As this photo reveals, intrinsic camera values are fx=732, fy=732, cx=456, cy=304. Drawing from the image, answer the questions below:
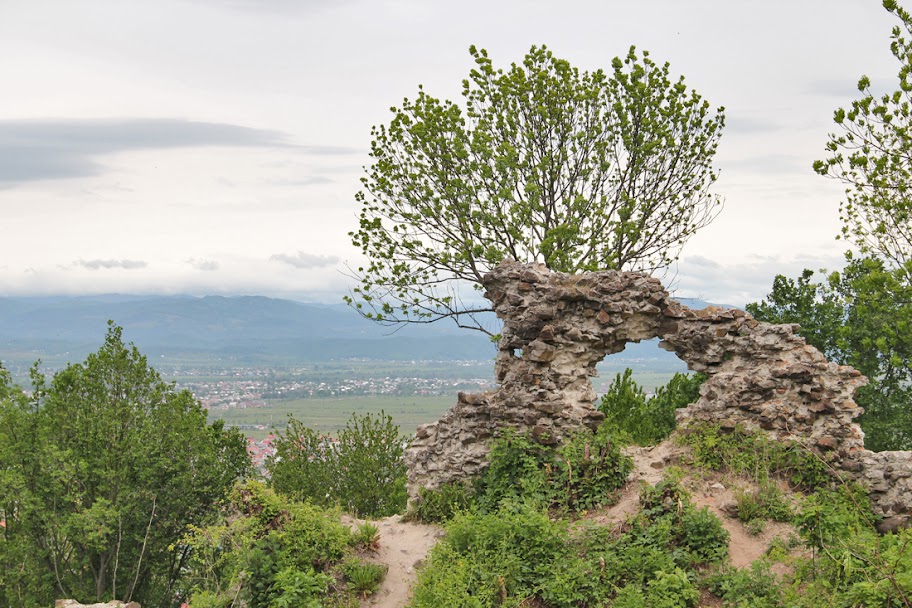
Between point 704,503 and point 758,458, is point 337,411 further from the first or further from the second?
point 704,503

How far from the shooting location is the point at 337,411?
97.8 metres

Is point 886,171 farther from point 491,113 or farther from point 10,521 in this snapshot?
point 10,521

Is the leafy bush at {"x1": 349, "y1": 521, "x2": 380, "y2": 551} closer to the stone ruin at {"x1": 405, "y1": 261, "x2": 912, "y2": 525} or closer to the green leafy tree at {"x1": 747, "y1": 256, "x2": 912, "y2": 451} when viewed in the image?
the stone ruin at {"x1": 405, "y1": 261, "x2": 912, "y2": 525}

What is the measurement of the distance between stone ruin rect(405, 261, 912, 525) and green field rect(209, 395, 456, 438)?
65212 mm

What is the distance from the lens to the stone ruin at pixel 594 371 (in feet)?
40.3

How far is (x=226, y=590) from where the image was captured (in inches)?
408

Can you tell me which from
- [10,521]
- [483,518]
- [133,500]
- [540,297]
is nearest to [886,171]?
[540,297]

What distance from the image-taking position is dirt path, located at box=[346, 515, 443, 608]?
1066 centimetres

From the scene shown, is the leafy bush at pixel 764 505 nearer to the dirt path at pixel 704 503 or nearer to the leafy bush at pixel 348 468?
the dirt path at pixel 704 503

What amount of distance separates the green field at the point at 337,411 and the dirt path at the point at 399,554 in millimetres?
65006

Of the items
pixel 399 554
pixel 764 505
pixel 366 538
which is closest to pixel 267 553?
pixel 366 538

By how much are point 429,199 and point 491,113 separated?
2.90m

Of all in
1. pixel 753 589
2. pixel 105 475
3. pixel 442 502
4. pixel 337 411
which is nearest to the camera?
pixel 753 589

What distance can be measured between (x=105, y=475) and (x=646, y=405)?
12.2 meters
